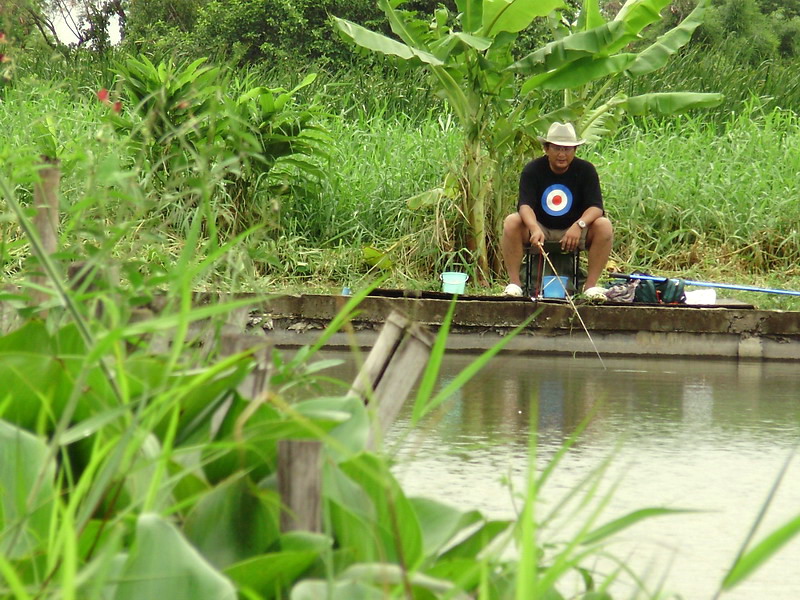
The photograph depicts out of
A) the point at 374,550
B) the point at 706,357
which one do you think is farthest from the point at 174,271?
the point at 706,357

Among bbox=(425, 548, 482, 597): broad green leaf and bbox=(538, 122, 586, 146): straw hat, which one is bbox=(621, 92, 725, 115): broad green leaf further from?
bbox=(425, 548, 482, 597): broad green leaf

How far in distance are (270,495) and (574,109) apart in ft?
33.2

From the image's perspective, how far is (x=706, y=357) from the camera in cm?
983

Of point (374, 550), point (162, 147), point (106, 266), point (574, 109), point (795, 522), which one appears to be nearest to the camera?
point (795, 522)

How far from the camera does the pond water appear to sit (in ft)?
13.0

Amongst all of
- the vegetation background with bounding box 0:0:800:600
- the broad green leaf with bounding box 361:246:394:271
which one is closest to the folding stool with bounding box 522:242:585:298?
the vegetation background with bounding box 0:0:800:600

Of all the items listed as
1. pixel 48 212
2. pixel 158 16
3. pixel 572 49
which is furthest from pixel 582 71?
pixel 158 16

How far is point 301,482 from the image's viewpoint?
67.3 inches

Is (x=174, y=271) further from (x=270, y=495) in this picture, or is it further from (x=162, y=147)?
(x=162, y=147)

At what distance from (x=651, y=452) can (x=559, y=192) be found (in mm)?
4976

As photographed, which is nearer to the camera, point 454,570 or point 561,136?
point 454,570

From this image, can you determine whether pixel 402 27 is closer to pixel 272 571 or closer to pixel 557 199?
pixel 557 199

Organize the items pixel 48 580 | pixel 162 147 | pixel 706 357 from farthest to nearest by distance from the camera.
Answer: pixel 162 147, pixel 706 357, pixel 48 580

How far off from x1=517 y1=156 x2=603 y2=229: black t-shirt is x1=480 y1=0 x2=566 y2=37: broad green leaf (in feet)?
4.15
